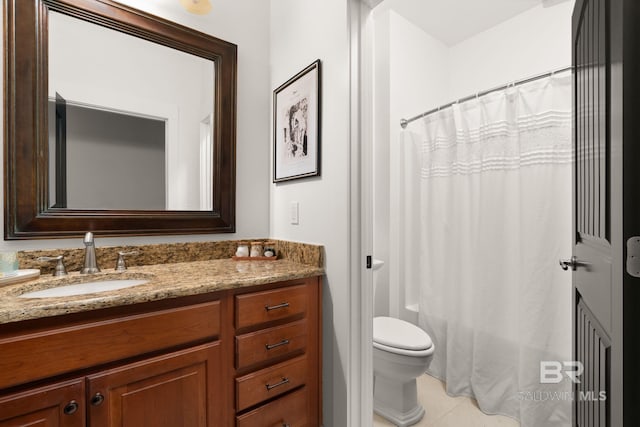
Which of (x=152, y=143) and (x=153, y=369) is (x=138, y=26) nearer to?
(x=152, y=143)

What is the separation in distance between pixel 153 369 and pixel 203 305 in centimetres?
23

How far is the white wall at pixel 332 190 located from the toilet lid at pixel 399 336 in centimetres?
41

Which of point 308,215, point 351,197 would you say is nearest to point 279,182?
point 308,215

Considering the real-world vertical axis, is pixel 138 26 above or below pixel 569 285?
above

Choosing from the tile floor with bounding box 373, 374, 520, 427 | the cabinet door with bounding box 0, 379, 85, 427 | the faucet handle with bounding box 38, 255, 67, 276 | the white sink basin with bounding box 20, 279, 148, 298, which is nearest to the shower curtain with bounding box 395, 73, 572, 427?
the tile floor with bounding box 373, 374, 520, 427

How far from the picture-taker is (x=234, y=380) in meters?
1.12

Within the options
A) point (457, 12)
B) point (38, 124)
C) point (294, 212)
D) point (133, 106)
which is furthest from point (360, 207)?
point (457, 12)

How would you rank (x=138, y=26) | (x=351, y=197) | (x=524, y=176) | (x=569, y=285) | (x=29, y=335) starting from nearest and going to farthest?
(x=29, y=335)
(x=351, y=197)
(x=138, y=26)
(x=569, y=285)
(x=524, y=176)

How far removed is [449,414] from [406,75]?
239cm

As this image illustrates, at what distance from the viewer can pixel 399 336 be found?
1.70 metres

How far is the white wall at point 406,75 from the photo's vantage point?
231 centimetres

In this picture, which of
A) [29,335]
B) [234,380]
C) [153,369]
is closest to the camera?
[29,335]

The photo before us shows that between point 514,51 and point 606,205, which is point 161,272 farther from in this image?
point 514,51

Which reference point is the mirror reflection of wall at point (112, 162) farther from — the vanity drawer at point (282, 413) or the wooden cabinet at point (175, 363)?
the vanity drawer at point (282, 413)
